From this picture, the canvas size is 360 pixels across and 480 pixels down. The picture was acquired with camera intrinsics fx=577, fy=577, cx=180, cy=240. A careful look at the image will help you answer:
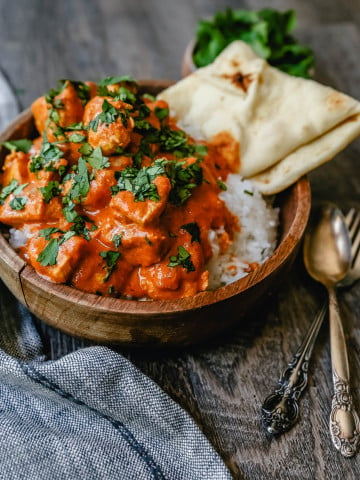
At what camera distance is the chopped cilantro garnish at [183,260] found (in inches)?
90.8

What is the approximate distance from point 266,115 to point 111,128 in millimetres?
968

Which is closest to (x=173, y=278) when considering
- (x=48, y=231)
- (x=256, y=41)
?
(x=48, y=231)

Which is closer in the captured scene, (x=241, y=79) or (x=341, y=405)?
(x=341, y=405)

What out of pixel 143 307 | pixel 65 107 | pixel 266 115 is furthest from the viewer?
pixel 266 115

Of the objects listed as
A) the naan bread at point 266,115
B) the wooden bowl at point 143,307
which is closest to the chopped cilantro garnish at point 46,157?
the wooden bowl at point 143,307

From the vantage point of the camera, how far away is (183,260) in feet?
7.63

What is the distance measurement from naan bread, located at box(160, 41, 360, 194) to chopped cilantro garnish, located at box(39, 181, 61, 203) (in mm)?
894

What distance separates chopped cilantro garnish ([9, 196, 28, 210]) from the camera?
7.92ft

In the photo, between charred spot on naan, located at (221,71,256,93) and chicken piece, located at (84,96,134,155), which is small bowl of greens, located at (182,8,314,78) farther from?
chicken piece, located at (84,96,134,155)

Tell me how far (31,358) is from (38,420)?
1.10 ft

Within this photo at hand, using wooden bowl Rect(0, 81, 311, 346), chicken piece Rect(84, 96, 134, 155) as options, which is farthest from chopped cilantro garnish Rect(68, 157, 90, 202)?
wooden bowl Rect(0, 81, 311, 346)

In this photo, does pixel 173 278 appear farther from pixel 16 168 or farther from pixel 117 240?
pixel 16 168

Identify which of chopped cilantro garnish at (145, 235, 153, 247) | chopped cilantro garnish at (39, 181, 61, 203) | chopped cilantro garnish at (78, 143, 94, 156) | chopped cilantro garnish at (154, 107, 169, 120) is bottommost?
chopped cilantro garnish at (145, 235, 153, 247)

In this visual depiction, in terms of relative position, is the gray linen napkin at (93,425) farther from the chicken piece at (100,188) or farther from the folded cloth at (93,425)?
the chicken piece at (100,188)
